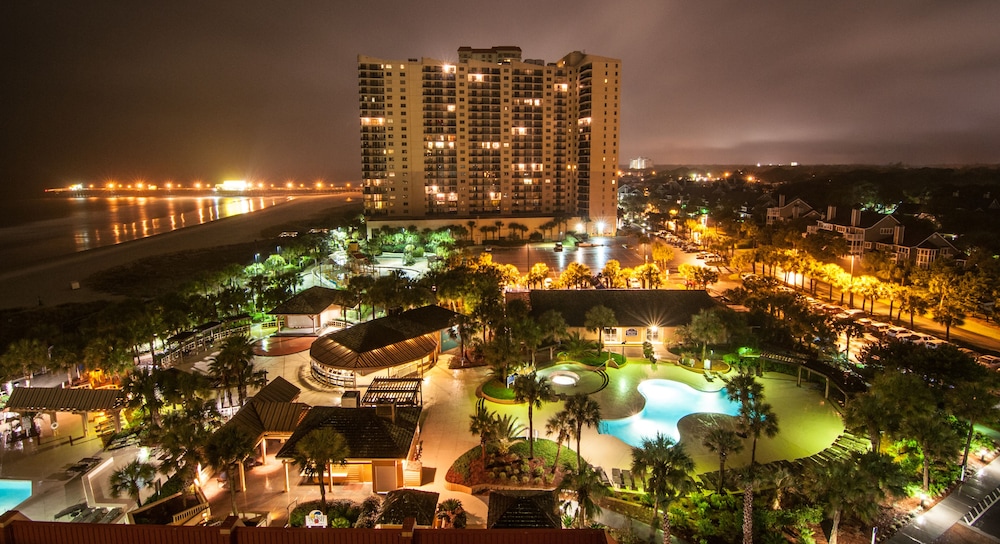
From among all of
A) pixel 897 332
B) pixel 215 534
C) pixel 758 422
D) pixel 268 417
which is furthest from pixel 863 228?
pixel 215 534

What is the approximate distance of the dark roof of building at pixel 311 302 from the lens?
1644 inches

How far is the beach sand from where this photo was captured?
62.9 m

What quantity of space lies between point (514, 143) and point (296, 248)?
49.1m

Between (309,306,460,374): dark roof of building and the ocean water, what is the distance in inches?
3187

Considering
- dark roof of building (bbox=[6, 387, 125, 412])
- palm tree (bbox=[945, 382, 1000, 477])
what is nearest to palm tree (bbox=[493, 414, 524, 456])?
dark roof of building (bbox=[6, 387, 125, 412])

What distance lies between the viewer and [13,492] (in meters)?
21.1

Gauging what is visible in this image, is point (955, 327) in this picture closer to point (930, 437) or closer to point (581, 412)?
point (930, 437)

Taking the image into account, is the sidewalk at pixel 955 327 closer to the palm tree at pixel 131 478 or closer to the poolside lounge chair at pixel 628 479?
the poolside lounge chair at pixel 628 479

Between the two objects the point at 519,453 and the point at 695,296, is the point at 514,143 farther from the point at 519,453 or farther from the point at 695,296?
the point at 519,453

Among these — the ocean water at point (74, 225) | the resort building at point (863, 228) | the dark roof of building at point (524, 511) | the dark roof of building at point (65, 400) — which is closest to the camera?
the dark roof of building at point (524, 511)

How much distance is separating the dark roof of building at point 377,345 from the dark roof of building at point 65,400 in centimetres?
1022

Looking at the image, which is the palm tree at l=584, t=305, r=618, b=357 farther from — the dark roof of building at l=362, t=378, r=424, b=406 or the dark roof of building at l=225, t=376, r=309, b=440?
the dark roof of building at l=225, t=376, r=309, b=440

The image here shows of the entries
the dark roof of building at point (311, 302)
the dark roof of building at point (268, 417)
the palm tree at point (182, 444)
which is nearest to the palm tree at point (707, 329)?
the dark roof of building at point (268, 417)

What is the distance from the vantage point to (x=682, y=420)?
2747 centimetres
